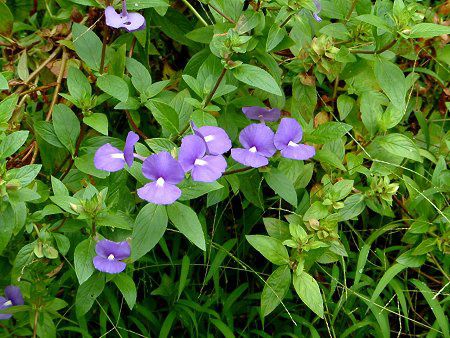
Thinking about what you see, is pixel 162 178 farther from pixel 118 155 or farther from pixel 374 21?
pixel 374 21

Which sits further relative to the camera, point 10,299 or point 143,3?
point 10,299

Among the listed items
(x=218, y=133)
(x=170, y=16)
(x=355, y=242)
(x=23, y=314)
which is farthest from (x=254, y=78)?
(x=23, y=314)

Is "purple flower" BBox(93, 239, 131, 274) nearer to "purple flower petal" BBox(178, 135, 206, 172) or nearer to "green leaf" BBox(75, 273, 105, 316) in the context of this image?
"green leaf" BBox(75, 273, 105, 316)

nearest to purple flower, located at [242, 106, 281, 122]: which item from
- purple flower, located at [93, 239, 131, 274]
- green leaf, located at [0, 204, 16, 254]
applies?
purple flower, located at [93, 239, 131, 274]

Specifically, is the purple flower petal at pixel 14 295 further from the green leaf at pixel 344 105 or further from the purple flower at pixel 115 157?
the green leaf at pixel 344 105

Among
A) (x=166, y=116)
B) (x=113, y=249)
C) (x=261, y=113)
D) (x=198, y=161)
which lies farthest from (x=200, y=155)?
(x=261, y=113)

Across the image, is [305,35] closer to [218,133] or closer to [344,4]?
[344,4]
